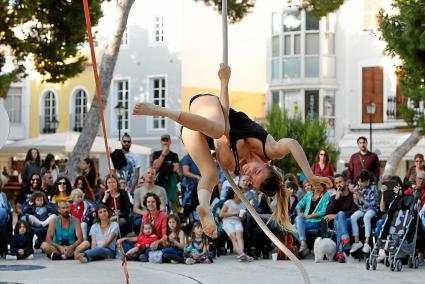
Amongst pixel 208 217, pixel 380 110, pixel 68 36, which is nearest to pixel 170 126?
pixel 380 110

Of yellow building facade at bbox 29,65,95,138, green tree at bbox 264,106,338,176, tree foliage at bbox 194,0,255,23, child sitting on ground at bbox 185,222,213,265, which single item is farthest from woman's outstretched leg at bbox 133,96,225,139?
yellow building facade at bbox 29,65,95,138

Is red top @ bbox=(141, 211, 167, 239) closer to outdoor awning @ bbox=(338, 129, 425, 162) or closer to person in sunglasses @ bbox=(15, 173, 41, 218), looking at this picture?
person in sunglasses @ bbox=(15, 173, 41, 218)

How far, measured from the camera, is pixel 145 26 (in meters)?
34.7

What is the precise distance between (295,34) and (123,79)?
675 cm

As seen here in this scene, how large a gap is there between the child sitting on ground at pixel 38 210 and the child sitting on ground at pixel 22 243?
9.6 inches

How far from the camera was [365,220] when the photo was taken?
41.5ft

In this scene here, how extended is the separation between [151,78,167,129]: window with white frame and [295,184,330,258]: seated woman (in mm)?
20886

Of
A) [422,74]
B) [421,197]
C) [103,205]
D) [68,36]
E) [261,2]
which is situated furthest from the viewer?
[261,2]

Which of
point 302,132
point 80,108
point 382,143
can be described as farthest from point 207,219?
point 80,108

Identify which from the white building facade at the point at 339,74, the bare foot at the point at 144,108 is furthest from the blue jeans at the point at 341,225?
the white building facade at the point at 339,74

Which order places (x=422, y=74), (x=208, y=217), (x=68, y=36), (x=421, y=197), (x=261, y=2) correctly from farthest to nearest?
(x=261, y=2) → (x=68, y=36) → (x=422, y=74) → (x=421, y=197) → (x=208, y=217)

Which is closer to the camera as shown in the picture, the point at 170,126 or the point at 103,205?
the point at 103,205

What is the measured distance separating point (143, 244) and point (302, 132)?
1549 centimetres

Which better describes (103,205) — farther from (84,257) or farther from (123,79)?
(123,79)
